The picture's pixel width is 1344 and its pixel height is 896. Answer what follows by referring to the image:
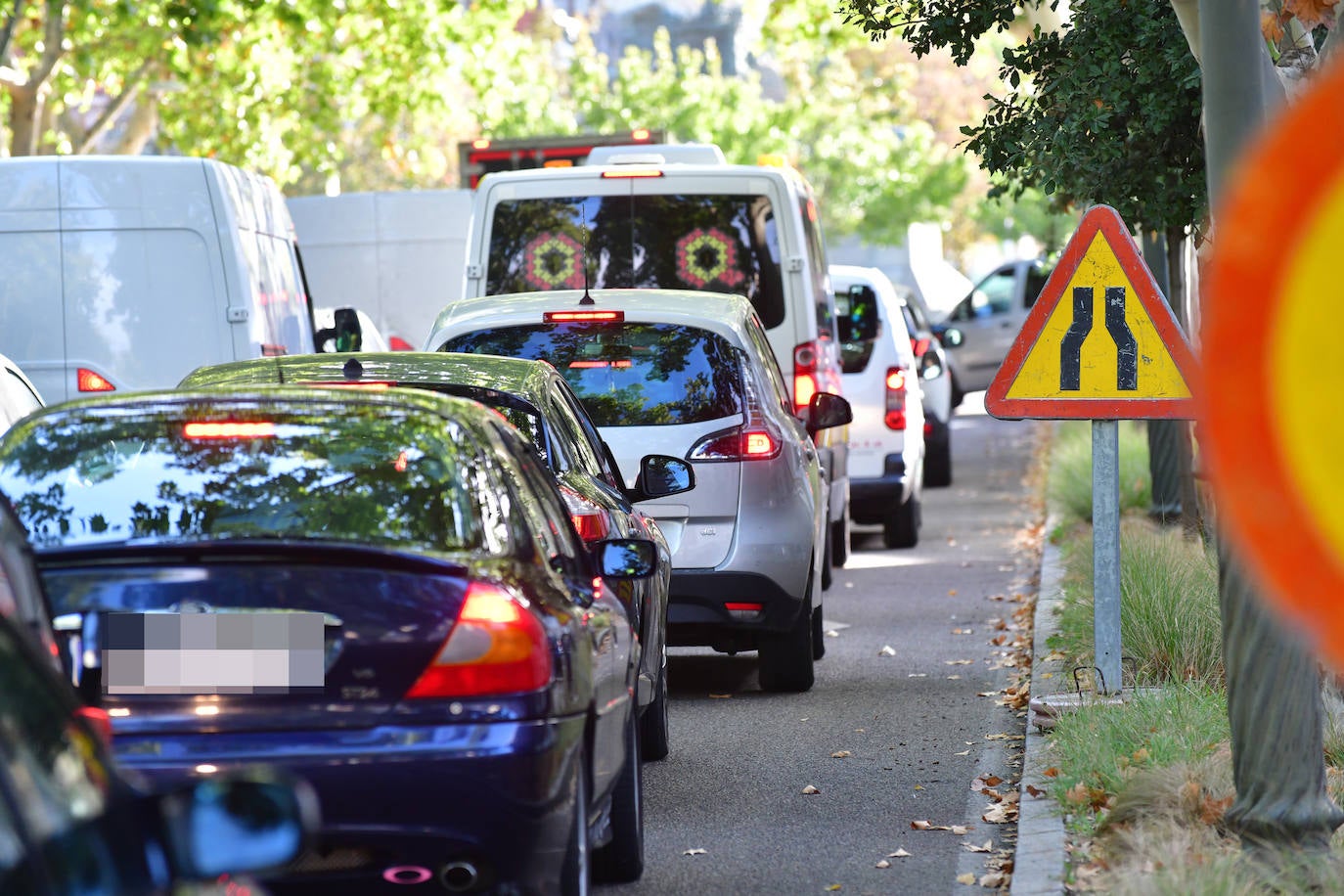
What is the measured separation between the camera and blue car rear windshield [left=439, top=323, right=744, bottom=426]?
31.4 ft

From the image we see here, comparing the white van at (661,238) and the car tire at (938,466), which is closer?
the white van at (661,238)

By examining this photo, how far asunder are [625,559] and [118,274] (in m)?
7.34

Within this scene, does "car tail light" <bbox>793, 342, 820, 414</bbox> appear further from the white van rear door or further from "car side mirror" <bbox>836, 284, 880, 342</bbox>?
"car side mirror" <bbox>836, 284, 880, 342</bbox>

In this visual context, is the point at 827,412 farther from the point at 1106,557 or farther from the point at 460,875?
the point at 460,875

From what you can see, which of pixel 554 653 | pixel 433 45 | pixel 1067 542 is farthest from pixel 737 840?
pixel 433 45

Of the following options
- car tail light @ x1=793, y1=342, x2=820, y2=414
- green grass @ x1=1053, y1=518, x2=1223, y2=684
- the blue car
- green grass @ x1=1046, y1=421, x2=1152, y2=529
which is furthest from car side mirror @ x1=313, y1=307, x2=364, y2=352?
the blue car

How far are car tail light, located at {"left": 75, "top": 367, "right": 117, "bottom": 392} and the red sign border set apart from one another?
Answer: 608 cm

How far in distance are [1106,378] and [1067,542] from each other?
20.0 ft

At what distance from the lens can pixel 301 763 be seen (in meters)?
4.96

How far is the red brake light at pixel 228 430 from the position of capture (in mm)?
5574

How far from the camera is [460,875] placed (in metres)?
5.12

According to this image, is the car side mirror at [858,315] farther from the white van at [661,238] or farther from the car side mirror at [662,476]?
the car side mirror at [662,476]

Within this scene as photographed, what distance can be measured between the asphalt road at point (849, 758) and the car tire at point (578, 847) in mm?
988

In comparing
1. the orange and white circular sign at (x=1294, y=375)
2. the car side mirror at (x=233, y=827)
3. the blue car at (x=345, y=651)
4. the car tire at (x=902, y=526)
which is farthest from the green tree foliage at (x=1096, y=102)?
the orange and white circular sign at (x=1294, y=375)
